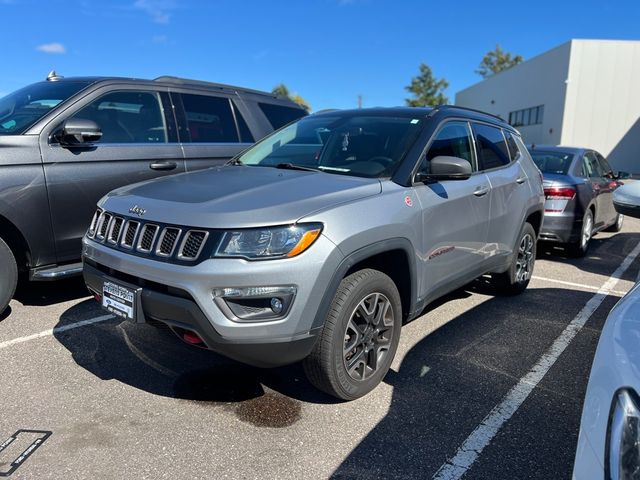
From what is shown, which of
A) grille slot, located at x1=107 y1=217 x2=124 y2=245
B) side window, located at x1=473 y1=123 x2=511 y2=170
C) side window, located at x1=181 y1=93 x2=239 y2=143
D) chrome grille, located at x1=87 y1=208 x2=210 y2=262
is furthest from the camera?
side window, located at x1=181 y1=93 x2=239 y2=143

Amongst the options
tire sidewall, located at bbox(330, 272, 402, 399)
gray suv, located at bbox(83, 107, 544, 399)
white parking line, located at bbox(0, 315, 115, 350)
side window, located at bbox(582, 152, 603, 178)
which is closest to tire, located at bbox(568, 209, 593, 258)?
side window, located at bbox(582, 152, 603, 178)

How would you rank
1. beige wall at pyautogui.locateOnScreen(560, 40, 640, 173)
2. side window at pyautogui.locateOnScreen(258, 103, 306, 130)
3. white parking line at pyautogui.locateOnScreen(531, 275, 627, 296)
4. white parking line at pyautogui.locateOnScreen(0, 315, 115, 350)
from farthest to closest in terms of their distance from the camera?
1. beige wall at pyautogui.locateOnScreen(560, 40, 640, 173)
2. side window at pyautogui.locateOnScreen(258, 103, 306, 130)
3. white parking line at pyautogui.locateOnScreen(531, 275, 627, 296)
4. white parking line at pyautogui.locateOnScreen(0, 315, 115, 350)

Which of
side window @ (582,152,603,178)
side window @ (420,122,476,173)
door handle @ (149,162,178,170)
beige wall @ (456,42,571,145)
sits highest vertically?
beige wall @ (456,42,571,145)

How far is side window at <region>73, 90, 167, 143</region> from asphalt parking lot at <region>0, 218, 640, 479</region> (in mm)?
1620

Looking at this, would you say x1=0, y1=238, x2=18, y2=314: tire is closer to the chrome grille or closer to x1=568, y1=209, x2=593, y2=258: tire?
the chrome grille

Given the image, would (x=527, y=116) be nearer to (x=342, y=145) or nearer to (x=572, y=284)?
(x=572, y=284)

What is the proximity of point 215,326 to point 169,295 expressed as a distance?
A: 1.03ft

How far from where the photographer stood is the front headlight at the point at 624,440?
1310 mm

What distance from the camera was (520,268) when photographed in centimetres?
518

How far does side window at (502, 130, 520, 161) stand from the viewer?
4.96 metres

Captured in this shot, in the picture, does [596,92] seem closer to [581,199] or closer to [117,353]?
[581,199]

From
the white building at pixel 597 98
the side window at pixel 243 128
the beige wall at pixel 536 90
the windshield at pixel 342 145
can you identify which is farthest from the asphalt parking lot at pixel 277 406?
the beige wall at pixel 536 90

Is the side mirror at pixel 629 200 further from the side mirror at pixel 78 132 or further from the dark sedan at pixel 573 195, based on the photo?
the dark sedan at pixel 573 195

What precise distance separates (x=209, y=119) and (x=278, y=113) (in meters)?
1.06
